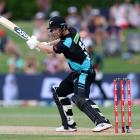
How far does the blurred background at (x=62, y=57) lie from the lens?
21078 mm

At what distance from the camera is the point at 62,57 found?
22.4m

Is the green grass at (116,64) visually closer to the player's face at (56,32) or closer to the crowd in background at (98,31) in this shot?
the crowd in background at (98,31)

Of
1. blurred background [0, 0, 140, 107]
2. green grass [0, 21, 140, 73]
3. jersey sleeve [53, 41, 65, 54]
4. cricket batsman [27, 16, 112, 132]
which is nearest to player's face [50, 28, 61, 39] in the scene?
cricket batsman [27, 16, 112, 132]

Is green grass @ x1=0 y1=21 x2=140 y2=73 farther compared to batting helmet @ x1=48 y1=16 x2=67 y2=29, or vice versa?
green grass @ x1=0 y1=21 x2=140 y2=73

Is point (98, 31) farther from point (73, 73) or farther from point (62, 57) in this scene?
point (73, 73)

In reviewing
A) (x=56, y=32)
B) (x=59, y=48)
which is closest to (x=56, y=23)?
(x=56, y=32)

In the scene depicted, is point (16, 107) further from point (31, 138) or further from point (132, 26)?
point (31, 138)

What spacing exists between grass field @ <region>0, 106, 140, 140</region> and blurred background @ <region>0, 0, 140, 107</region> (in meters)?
2.30

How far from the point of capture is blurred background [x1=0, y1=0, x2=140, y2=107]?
2108 cm

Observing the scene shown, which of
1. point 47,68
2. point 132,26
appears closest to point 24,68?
point 47,68

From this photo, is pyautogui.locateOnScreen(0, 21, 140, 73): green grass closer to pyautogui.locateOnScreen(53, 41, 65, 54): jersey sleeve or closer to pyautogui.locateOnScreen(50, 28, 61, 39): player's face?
pyautogui.locateOnScreen(50, 28, 61, 39): player's face

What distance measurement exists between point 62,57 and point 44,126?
9049 mm

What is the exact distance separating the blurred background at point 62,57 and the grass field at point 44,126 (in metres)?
2.30

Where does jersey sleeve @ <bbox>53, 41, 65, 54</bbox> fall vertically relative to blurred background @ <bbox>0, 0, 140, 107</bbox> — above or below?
below
